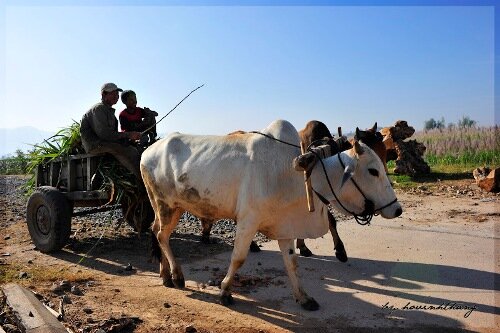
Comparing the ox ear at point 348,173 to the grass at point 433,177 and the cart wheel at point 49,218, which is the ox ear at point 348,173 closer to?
the cart wheel at point 49,218

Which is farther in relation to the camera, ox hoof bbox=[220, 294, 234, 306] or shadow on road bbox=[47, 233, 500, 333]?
ox hoof bbox=[220, 294, 234, 306]

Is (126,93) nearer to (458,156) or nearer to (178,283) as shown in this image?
(178,283)

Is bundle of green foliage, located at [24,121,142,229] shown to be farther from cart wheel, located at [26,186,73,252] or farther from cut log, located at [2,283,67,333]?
cut log, located at [2,283,67,333]

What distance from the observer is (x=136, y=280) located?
5.85m

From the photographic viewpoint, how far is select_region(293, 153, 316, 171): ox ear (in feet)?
14.7

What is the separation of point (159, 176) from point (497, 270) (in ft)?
14.8

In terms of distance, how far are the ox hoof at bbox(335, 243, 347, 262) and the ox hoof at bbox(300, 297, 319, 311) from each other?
5.62 feet

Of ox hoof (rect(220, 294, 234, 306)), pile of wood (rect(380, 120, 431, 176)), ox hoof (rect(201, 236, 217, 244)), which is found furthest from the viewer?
pile of wood (rect(380, 120, 431, 176))

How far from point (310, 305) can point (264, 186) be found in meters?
1.34

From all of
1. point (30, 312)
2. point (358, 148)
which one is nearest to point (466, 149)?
point (358, 148)

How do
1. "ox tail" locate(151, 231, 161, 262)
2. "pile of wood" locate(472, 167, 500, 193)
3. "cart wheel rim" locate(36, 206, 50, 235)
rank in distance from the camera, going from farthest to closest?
"pile of wood" locate(472, 167, 500, 193), "cart wheel rim" locate(36, 206, 50, 235), "ox tail" locate(151, 231, 161, 262)

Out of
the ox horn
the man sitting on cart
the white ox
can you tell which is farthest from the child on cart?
the ox horn

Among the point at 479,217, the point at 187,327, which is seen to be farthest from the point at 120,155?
the point at 479,217

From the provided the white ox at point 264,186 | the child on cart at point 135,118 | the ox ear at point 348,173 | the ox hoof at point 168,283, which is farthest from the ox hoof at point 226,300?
the child on cart at point 135,118
